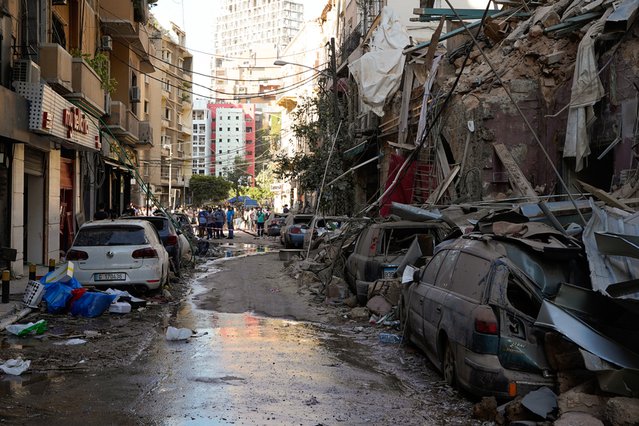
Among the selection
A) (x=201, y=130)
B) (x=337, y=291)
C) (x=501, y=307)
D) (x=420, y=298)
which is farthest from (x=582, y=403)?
(x=201, y=130)

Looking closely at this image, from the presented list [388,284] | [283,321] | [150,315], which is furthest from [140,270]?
[388,284]

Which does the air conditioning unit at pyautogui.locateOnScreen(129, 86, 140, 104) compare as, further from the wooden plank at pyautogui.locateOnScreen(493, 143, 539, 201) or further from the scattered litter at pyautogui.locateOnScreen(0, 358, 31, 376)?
the scattered litter at pyautogui.locateOnScreen(0, 358, 31, 376)

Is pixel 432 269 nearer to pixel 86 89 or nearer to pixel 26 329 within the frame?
pixel 26 329

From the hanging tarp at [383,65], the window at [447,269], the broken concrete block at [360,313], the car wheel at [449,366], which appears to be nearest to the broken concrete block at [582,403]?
the car wheel at [449,366]

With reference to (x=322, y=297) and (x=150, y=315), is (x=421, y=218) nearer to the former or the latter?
(x=322, y=297)

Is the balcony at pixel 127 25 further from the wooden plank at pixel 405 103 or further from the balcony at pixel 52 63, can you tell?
the wooden plank at pixel 405 103

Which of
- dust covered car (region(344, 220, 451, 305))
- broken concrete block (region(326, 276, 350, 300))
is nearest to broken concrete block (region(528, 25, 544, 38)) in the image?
dust covered car (region(344, 220, 451, 305))

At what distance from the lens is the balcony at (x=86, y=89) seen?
17969 mm

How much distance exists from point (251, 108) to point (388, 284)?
157 metres

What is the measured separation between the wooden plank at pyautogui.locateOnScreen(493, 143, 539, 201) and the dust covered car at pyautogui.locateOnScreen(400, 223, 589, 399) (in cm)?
692

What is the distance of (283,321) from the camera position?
36.2 feet

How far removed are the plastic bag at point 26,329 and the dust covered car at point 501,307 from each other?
5.51 metres

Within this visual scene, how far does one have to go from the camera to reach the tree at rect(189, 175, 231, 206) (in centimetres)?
8881

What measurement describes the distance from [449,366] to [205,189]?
278ft
